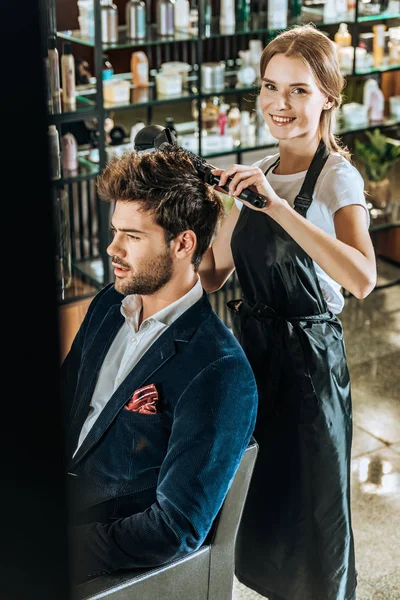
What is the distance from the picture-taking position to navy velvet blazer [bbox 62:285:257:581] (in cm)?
154

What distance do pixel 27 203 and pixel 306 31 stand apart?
1703 mm

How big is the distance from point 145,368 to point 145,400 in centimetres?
7

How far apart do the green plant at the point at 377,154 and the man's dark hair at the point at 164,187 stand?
9.60ft

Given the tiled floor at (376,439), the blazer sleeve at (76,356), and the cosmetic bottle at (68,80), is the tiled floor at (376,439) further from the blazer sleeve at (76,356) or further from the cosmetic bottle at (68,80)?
the cosmetic bottle at (68,80)

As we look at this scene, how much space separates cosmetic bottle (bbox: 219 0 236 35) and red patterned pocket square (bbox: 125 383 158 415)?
105 inches

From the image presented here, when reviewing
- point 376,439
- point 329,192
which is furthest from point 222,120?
point 329,192

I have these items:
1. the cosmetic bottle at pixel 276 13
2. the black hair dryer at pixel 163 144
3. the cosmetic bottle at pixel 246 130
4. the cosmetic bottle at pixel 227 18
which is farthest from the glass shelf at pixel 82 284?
the black hair dryer at pixel 163 144

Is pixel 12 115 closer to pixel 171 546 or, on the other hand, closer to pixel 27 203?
pixel 27 203

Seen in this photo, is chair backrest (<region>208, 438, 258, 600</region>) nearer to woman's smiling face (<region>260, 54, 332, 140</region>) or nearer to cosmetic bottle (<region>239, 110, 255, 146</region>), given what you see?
woman's smiling face (<region>260, 54, 332, 140</region>)

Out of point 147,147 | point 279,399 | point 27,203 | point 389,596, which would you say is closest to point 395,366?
point 389,596

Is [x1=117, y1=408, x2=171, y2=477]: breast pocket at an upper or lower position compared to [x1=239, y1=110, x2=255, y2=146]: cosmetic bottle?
lower

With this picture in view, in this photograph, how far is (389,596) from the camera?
2469mm

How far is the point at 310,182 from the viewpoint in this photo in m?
1.84

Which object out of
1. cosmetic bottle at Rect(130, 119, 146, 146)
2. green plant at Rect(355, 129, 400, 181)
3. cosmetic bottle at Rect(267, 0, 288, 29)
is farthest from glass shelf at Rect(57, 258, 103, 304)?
green plant at Rect(355, 129, 400, 181)
